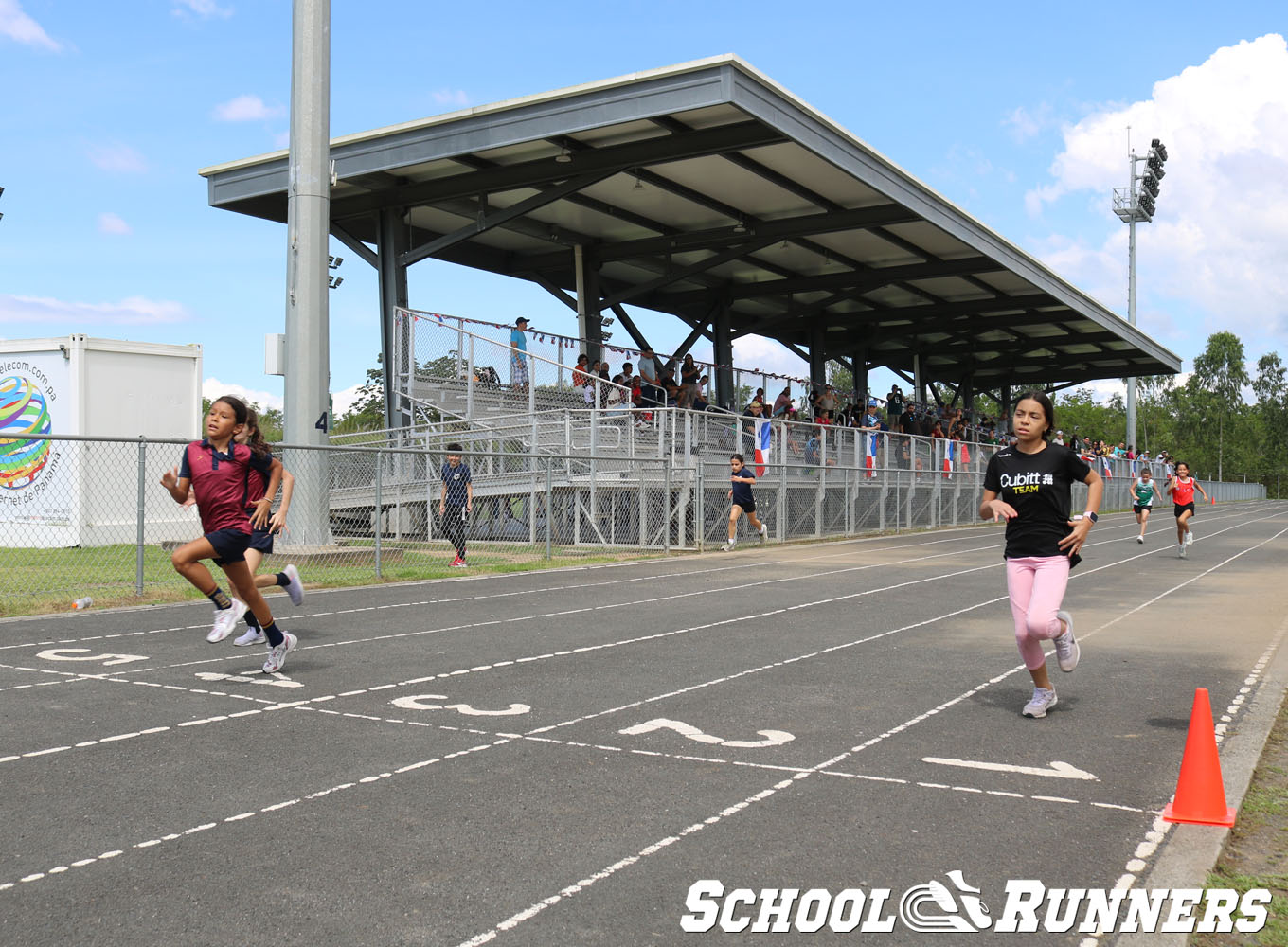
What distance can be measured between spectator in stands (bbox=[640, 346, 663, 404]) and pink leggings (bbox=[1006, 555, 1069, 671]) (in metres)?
22.2

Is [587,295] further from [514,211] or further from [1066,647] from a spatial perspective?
[1066,647]

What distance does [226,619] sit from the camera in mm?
8992

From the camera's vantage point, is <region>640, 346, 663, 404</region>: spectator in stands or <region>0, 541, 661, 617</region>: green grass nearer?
<region>0, 541, 661, 617</region>: green grass

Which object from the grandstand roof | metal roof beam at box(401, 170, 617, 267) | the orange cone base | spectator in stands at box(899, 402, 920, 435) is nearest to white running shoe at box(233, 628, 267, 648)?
the orange cone base

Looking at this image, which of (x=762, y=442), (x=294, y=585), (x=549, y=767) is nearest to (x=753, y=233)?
(x=762, y=442)

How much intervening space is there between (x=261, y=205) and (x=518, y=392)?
797 cm

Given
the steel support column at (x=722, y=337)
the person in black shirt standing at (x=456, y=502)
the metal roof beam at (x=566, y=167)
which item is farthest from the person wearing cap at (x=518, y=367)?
the steel support column at (x=722, y=337)

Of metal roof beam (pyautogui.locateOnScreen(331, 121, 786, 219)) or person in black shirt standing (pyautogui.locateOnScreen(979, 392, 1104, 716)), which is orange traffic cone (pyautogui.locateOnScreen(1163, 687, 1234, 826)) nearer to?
person in black shirt standing (pyautogui.locateOnScreen(979, 392, 1104, 716))

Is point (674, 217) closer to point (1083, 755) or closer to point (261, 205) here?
point (261, 205)

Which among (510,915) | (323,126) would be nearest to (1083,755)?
(510,915)

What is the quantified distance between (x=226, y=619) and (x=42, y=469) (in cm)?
1274

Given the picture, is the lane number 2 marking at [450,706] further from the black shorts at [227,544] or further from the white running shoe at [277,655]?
the black shorts at [227,544]

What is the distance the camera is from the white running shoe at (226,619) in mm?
8859

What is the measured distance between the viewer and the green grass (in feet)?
41.2
